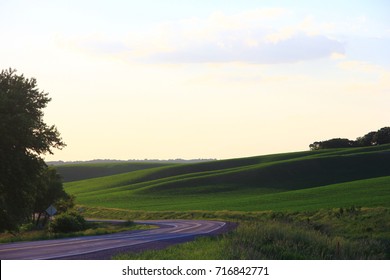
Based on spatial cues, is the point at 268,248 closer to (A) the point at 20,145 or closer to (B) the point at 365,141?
(A) the point at 20,145

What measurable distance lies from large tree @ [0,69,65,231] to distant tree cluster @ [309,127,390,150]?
520 feet

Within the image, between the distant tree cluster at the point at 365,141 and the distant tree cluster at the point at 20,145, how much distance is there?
520ft

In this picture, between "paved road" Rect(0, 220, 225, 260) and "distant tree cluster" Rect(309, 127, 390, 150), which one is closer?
"paved road" Rect(0, 220, 225, 260)

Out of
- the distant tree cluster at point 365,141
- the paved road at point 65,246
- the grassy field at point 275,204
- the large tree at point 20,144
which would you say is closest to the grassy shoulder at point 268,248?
the grassy field at point 275,204

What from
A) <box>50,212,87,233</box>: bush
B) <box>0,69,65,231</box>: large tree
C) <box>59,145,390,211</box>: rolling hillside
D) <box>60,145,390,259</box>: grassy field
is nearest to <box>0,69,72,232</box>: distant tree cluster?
Result: <box>0,69,65,231</box>: large tree

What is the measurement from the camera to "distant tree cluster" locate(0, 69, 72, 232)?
30344mm

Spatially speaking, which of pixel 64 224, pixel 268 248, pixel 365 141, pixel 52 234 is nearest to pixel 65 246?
pixel 268 248

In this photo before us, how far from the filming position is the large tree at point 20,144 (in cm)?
3033

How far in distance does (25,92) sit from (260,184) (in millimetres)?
89405

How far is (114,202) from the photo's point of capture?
4476 inches

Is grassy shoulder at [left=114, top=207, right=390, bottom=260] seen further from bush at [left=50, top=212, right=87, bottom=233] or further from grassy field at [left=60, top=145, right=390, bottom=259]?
bush at [left=50, top=212, right=87, bottom=233]

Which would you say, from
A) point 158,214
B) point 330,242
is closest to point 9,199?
point 330,242
